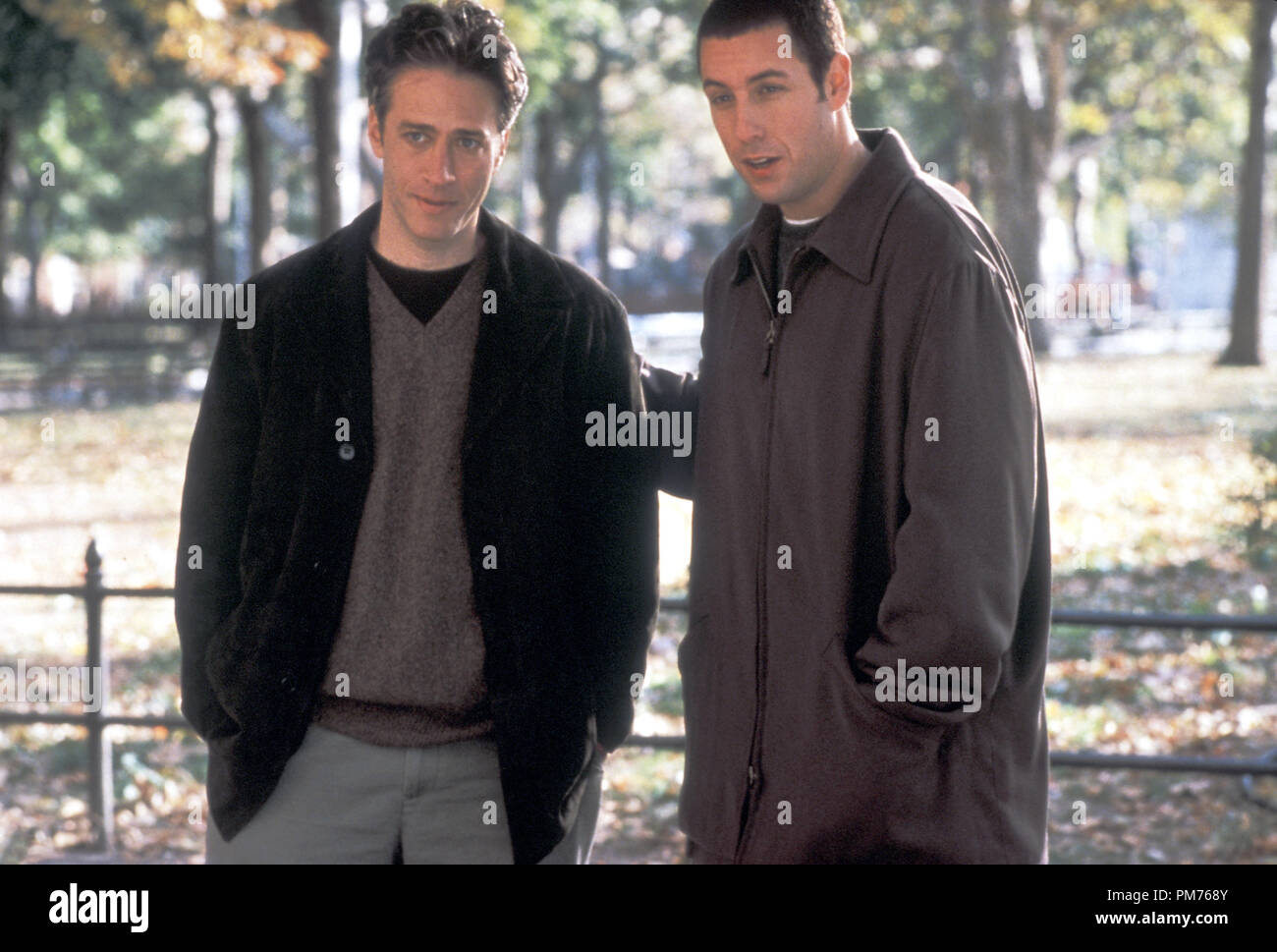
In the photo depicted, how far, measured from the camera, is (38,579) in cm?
1121

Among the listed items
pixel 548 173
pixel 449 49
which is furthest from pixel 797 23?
pixel 548 173

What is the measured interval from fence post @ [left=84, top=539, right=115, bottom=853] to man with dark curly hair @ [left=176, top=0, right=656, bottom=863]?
2.85 meters

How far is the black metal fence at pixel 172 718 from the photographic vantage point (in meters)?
5.13

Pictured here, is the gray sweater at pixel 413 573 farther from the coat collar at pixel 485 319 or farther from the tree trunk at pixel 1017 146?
the tree trunk at pixel 1017 146

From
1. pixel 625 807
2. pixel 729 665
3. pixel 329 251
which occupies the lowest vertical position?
pixel 625 807

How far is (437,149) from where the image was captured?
317 centimetres

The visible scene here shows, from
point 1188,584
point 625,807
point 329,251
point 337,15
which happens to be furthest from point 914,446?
point 337,15

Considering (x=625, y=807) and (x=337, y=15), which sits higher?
(x=337, y=15)

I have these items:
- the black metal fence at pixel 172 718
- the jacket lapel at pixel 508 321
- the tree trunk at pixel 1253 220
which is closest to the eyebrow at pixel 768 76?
the jacket lapel at pixel 508 321

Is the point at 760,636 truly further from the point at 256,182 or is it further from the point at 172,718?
the point at 256,182

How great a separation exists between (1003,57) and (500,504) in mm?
26968

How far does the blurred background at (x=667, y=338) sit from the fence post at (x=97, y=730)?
19 millimetres

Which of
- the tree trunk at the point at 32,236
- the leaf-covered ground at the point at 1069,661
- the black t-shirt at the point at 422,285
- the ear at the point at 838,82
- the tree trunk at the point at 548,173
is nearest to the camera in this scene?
the ear at the point at 838,82
